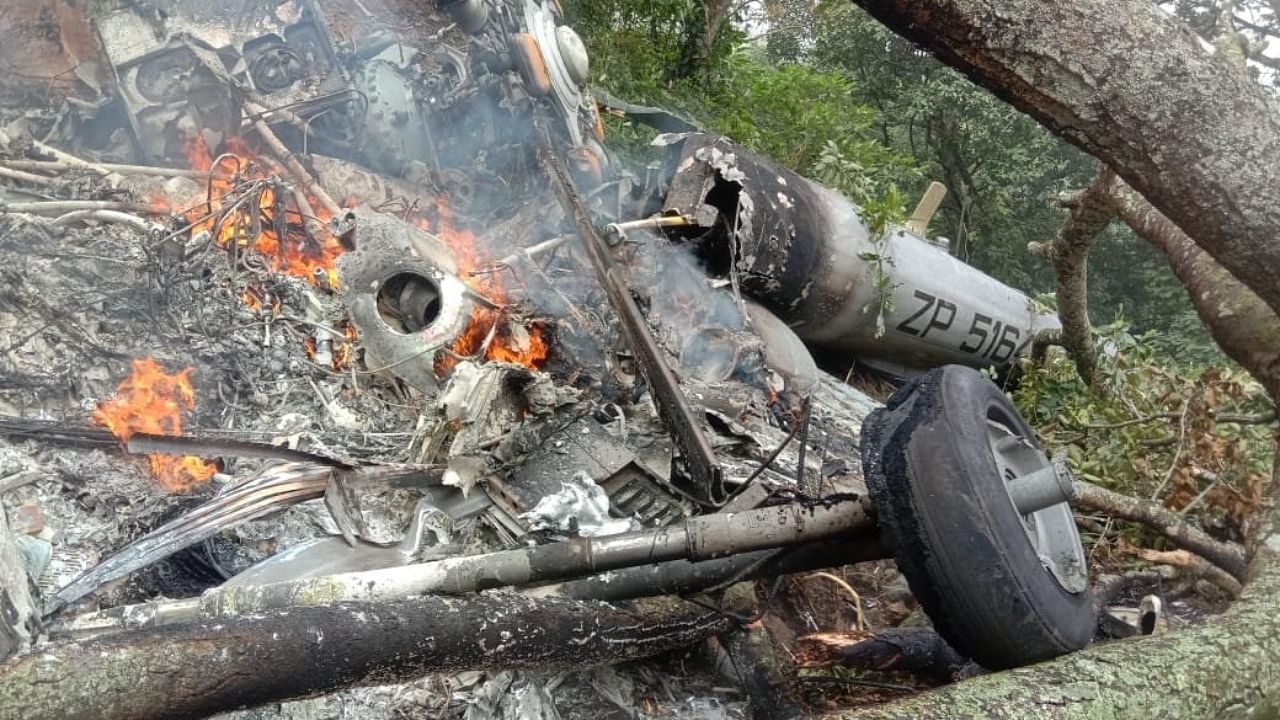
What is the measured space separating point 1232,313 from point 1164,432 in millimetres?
1836

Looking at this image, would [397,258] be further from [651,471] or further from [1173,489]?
[1173,489]

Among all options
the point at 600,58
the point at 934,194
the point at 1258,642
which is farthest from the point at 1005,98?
the point at 600,58

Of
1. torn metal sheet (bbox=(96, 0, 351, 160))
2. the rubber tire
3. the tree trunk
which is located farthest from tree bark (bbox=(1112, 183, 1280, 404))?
the tree trunk

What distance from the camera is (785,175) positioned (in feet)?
20.4

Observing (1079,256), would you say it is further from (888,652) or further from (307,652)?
(307,652)

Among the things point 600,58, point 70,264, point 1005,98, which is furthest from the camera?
point 600,58

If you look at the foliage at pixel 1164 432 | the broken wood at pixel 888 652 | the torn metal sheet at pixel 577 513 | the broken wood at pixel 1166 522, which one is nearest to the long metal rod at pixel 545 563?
the torn metal sheet at pixel 577 513

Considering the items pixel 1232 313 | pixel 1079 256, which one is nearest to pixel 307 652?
pixel 1232 313

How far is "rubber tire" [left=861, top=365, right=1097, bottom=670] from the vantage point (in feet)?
8.41

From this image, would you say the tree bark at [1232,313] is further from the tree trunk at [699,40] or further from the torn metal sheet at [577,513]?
the tree trunk at [699,40]

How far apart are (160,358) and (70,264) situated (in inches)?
34.0

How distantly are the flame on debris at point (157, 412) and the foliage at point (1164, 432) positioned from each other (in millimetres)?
4470

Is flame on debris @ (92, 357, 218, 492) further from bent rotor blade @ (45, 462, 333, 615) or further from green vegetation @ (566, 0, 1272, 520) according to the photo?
green vegetation @ (566, 0, 1272, 520)

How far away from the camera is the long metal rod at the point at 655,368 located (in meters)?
3.63
